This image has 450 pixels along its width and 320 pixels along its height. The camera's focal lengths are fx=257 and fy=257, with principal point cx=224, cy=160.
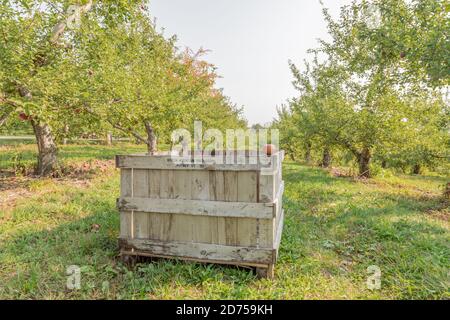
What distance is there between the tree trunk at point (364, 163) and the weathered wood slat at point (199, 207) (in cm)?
931

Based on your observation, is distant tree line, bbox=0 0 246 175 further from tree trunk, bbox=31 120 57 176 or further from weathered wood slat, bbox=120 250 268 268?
weathered wood slat, bbox=120 250 268 268

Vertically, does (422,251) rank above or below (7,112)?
below

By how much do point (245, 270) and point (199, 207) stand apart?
1.04 meters

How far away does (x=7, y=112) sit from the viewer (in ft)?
19.4

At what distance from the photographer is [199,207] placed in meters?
3.21

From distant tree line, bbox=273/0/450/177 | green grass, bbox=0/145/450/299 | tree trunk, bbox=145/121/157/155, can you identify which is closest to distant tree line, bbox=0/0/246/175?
tree trunk, bbox=145/121/157/155

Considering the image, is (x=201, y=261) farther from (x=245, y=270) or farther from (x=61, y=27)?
(x=61, y=27)

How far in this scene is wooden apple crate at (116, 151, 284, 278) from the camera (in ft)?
10.2

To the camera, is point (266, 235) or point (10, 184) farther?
point (10, 184)

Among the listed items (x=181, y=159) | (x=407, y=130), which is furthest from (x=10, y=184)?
(x=407, y=130)

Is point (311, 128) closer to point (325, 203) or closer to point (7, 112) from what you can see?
point (325, 203)
